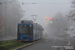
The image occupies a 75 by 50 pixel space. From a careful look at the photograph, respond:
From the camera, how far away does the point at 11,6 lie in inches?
2574

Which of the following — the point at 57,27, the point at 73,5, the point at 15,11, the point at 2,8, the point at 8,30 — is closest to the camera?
the point at 73,5

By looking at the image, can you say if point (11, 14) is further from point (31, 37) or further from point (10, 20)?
point (31, 37)

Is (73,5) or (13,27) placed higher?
(73,5)

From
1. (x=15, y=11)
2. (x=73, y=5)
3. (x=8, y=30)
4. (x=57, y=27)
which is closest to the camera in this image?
(x=73, y=5)

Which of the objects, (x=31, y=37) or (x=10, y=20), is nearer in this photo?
(x=31, y=37)

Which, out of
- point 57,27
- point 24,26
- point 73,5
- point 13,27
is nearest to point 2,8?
point 13,27

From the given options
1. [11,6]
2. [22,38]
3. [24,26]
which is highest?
[11,6]

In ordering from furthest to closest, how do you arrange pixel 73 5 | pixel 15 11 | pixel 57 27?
pixel 57 27 < pixel 15 11 < pixel 73 5

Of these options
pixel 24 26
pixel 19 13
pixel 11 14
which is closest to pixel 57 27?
pixel 19 13

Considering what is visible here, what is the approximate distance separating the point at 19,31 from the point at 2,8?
30.1 meters

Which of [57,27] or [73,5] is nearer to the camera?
[73,5]

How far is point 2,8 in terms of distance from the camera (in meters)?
52.6

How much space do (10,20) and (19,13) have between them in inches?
365

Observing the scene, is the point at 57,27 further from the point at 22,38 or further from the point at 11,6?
the point at 22,38
